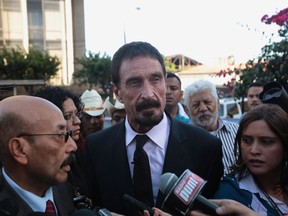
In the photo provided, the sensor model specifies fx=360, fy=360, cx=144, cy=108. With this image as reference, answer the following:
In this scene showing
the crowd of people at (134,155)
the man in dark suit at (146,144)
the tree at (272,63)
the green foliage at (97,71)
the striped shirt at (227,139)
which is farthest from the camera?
the green foliage at (97,71)

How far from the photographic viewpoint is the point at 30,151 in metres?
1.47

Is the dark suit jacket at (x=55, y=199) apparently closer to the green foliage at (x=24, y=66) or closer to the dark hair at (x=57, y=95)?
the dark hair at (x=57, y=95)

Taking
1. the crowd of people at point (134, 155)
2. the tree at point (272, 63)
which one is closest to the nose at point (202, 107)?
the tree at point (272, 63)

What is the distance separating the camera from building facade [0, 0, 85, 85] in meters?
25.3

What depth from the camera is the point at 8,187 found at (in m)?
1.46

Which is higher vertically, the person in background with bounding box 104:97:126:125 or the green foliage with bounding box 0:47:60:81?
the green foliage with bounding box 0:47:60:81

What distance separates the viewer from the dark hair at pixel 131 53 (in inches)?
77.1

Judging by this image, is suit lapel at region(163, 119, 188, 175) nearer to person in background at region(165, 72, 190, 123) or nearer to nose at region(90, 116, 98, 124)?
nose at region(90, 116, 98, 124)

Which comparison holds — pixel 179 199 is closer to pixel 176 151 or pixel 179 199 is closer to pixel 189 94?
pixel 176 151

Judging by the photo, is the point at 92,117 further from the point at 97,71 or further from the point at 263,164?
the point at 97,71

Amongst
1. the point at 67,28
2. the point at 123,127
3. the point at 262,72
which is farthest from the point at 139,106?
the point at 67,28

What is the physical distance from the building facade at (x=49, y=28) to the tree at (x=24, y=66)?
13.3ft

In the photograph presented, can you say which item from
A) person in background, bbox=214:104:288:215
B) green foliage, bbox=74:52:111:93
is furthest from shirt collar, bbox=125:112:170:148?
green foliage, bbox=74:52:111:93

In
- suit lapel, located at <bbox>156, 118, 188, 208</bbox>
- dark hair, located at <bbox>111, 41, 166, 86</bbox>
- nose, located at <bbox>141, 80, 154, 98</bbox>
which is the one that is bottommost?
suit lapel, located at <bbox>156, 118, 188, 208</bbox>
